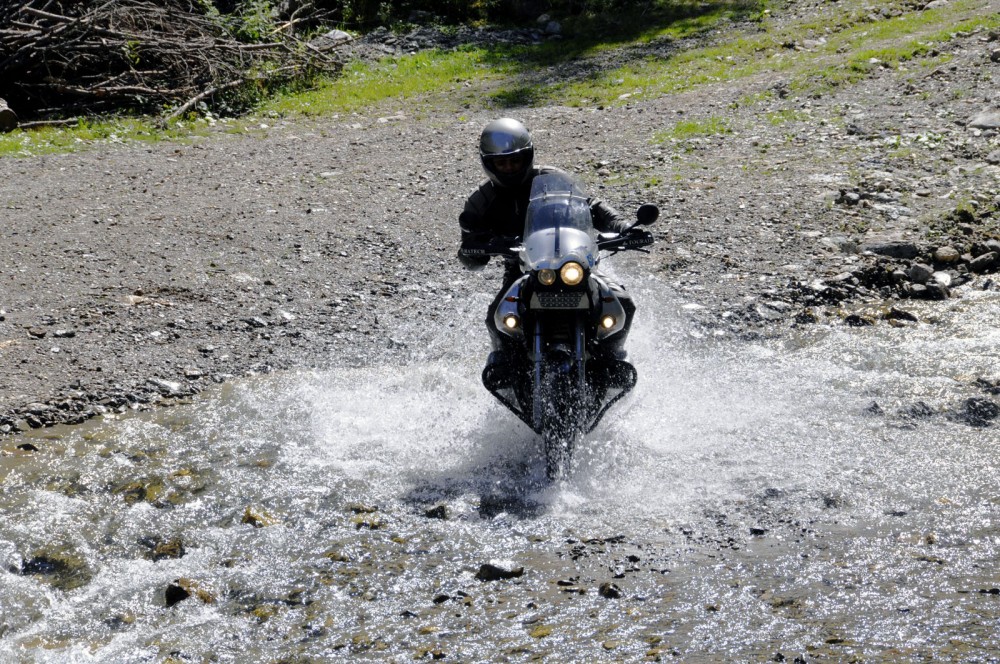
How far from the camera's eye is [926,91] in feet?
40.7

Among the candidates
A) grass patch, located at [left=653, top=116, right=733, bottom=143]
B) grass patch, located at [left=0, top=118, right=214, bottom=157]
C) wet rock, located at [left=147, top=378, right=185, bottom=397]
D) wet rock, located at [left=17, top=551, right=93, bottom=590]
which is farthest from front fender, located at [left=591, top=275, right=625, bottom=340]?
grass patch, located at [left=0, top=118, right=214, bottom=157]

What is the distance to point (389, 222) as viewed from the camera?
10328mm

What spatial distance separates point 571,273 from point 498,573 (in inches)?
57.3

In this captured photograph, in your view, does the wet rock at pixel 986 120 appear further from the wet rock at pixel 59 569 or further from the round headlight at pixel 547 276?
the wet rock at pixel 59 569

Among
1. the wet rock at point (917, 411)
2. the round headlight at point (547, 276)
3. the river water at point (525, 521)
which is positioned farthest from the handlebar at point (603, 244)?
the wet rock at point (917, 411)

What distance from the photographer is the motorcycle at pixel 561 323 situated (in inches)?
201

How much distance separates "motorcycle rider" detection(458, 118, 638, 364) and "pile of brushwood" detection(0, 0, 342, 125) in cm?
951

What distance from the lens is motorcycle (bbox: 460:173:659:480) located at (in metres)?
5.12

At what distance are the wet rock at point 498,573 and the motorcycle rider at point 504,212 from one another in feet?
4.77

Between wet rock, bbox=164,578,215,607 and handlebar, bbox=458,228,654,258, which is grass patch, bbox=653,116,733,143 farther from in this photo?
wet rock, bbox=164,578,215,607

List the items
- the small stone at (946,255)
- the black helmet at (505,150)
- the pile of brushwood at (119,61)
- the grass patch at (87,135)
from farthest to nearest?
1. the pile of brushwood at (119,61)
2. the grass patch at (87,135)
3. the small stone at (946,255)
4. the black helmet at (505,150)

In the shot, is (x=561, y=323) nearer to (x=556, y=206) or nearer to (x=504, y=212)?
(x=556, y=206)

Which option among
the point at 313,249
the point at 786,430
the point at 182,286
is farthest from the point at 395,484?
the point at 313,249

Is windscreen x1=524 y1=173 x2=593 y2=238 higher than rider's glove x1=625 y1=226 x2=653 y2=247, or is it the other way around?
windscreen x1=524 y1=173 x2=593 y2=238
